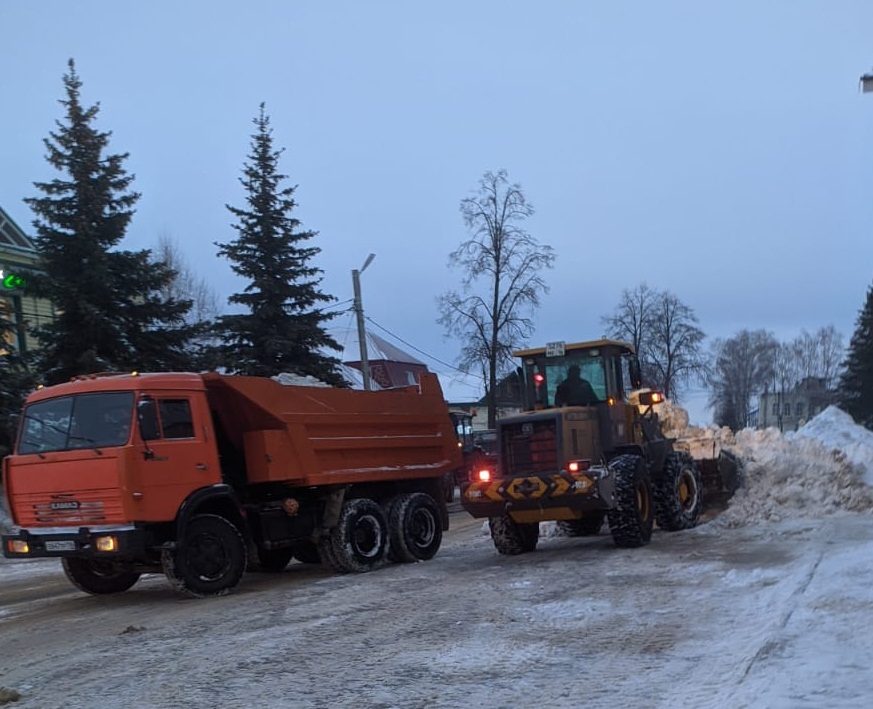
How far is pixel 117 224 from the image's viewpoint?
24.0m

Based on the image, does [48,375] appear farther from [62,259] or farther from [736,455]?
[736,455]

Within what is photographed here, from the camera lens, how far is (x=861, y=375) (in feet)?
187

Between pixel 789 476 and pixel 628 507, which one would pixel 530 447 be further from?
pixel 789 476

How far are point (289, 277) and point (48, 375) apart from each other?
8.47 m

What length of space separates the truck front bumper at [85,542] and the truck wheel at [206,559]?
483mm

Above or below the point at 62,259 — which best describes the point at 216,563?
below

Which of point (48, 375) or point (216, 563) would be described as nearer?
point (216, 563)

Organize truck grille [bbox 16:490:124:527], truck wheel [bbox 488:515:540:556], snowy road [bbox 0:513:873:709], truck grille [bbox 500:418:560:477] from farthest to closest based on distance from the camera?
1. truck wheel [bbox 488:515:540:556]
2. truck grille [bbox 500:418:560:477]
3. truck grille [bbox 16:490:124:527]
4. snowy road [bbox 0:513:873:709]

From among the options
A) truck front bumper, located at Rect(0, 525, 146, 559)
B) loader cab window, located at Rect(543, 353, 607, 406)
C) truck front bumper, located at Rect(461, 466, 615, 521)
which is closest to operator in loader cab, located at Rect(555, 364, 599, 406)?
loader cab window, located at Rect(543, 353, 607, 406)

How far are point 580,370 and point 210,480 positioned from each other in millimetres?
5939

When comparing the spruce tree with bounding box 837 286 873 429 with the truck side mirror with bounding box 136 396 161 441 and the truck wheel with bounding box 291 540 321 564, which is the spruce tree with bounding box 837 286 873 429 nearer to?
the truck wheel with bounding box 291 540 321 564

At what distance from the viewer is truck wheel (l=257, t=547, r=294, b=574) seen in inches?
529

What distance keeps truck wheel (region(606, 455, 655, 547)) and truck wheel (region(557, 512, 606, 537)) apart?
2.04 meters

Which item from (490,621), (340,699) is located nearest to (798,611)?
(490,621)
